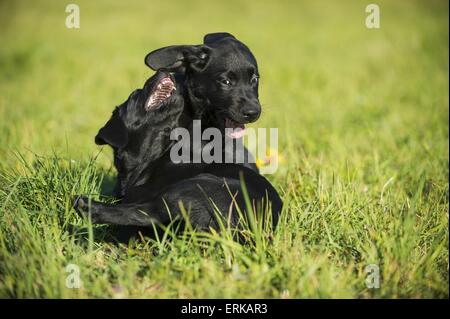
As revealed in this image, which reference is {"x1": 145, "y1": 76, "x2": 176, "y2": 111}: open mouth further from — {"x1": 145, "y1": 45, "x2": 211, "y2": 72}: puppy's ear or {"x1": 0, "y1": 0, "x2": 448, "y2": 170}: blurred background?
{"x1": 0, "y1": 0, "x2": 448, "y2": 170}: blurred background

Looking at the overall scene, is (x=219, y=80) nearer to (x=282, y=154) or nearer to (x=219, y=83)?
(x=219, y=83)

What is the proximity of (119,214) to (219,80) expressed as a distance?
1137mm

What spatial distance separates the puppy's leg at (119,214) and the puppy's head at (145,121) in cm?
57

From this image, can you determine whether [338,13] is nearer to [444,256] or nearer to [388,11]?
[388,11]

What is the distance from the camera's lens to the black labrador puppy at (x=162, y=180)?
320 cm

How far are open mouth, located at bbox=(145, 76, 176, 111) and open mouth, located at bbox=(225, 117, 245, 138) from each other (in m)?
0.39

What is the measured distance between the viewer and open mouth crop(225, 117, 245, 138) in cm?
378

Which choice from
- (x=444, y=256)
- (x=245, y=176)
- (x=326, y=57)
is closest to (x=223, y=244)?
(x=245, y=176)

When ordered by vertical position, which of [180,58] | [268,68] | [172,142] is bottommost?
[172,142]

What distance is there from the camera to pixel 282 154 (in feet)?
18.6

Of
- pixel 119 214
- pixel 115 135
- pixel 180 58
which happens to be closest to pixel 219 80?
pixel 180 58

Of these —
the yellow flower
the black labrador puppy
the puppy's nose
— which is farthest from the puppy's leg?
the yellow flower

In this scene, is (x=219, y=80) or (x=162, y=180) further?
(x=219, y=80)

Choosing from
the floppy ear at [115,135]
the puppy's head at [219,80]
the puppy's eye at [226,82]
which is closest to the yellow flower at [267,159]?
the puppy's head at [219,80]
